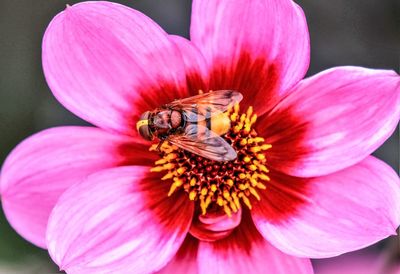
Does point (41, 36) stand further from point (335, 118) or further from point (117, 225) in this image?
point (335, 118)

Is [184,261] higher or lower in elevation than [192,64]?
lower

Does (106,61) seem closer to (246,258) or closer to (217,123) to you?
(217,123)

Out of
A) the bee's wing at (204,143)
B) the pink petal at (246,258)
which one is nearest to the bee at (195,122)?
the bee's wing at (204,143)

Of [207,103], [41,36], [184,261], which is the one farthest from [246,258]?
[41,36]

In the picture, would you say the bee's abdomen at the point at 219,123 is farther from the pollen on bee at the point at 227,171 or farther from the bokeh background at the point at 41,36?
the bokeh background at the point at 41,36

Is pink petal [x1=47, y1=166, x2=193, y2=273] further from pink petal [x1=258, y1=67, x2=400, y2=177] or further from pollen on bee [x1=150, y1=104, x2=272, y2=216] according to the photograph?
pink petal [x1=258, y1=67, x2=400, y2=177]

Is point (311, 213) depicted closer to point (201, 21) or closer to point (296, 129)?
point (296, 129)
